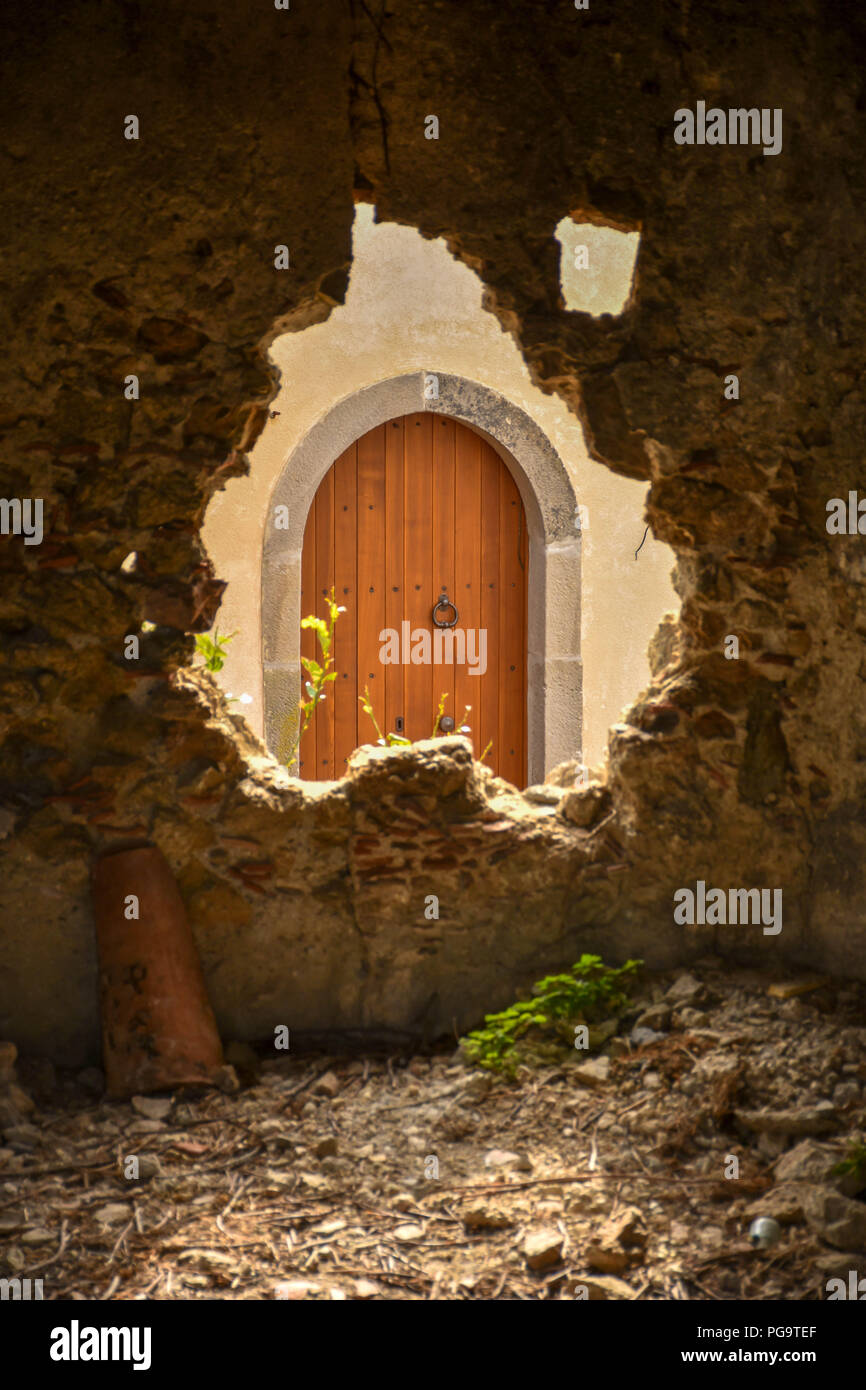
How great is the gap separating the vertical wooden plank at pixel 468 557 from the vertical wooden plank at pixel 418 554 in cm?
15

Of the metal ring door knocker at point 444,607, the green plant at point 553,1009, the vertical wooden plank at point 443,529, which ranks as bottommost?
the green plant at point 553,1009

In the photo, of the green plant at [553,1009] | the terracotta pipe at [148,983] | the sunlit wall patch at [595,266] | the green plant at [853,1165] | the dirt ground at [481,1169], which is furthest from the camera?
the sunlit wall patch at [595,266]

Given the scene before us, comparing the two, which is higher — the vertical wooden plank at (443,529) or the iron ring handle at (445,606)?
the vertical wooden plank at (443,529)

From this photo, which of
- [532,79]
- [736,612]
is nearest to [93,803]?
[736,612]

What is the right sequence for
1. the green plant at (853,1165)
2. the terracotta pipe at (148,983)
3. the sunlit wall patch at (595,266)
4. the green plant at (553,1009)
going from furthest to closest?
the sunlit wall patch at (595,266) < the green plant at (553,1009) < the terracotta pipe at (148,983) < the green plant at (853,1165)

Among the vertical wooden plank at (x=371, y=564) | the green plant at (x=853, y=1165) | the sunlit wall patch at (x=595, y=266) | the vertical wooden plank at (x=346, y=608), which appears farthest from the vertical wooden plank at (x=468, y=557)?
the green plant at (x=853, y=1165)

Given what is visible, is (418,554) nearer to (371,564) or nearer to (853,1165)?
(371,564)

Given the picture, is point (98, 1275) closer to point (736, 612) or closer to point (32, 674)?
point (32, 674)

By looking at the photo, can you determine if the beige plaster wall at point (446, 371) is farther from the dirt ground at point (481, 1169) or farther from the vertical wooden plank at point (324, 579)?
the dirt ground at point (481, 1169)

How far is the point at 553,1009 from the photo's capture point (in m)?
3.35

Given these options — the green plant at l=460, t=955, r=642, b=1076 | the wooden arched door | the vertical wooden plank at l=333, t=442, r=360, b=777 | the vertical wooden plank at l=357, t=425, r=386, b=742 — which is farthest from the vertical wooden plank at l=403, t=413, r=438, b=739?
the green plant at l=460, t=955, r=642, b=1076

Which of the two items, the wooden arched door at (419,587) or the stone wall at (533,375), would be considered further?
the wooden arched door at (419,587)

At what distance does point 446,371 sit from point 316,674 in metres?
1.69

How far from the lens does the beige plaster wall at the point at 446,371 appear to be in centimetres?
548
